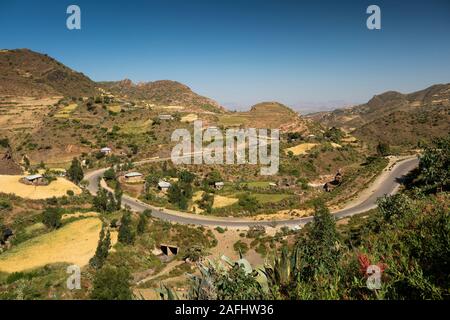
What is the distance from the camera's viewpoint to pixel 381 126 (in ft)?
374

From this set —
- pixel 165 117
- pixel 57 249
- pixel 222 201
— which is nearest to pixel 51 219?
pixel 57 249

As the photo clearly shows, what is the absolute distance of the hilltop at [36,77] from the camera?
103 m

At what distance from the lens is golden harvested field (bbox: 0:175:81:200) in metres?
38.4

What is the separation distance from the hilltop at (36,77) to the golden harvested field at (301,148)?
2957 inches

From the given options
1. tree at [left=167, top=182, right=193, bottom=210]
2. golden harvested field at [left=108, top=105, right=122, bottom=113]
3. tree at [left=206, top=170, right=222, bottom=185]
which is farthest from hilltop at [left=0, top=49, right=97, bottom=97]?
tree at [left=167, top=182, right=193, bottom=210]

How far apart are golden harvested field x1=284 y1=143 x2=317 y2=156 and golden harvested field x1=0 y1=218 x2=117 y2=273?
54873 millimetres

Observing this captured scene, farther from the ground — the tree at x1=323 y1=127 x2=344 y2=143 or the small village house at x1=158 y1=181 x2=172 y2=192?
the tree at x1=323 y1=127 x2=344 y2=143

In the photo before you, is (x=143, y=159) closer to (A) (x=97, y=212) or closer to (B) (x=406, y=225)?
(A) (x=97, y=212)

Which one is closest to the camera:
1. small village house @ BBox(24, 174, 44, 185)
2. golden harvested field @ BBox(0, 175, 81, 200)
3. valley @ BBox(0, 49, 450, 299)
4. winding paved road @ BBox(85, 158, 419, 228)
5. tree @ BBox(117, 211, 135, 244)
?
valley @ BBox(0, 49, 450, 299)

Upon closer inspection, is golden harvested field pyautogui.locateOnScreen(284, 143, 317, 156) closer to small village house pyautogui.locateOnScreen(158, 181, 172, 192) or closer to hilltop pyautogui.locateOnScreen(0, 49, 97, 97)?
small village house pyautogui.locateOnScreen(158, 181, 172, 192)

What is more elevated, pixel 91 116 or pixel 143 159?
pixel 91 116

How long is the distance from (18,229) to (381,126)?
11074 cm
